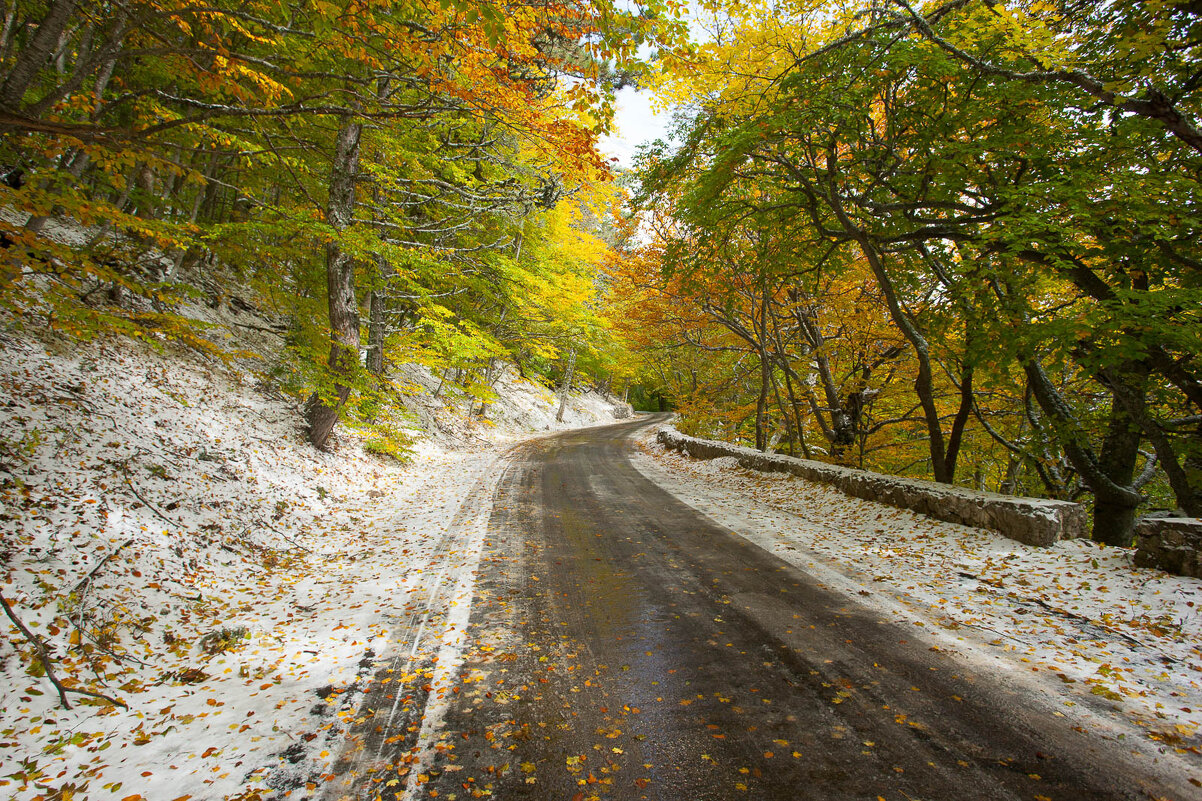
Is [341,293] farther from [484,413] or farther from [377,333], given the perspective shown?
[484,413]

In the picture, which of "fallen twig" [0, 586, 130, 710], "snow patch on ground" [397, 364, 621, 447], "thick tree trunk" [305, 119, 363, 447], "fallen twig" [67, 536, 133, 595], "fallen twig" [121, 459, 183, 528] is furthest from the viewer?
"snow patch on ground" [397, 364, 621, 447]

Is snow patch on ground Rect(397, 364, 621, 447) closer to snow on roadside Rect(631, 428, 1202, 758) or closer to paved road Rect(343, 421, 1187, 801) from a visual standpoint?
paved road Rect(343, 421, 1187, 801)

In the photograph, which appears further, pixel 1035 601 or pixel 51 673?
pixel 1035 601

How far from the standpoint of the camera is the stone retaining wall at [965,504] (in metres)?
5.52

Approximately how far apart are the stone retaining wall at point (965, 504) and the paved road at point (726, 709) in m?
2.84

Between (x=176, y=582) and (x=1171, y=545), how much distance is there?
865 cm

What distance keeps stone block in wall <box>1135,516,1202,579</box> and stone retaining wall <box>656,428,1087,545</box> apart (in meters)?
0.80

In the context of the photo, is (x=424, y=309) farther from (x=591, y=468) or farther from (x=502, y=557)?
(x=502, y=557)

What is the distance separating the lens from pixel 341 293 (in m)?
8.45

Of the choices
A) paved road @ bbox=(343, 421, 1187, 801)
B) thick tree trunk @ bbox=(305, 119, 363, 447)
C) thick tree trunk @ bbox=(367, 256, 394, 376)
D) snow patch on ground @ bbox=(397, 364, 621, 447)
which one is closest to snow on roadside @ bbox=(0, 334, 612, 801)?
paved road @ bbox=(343, 421, 1187, 801)

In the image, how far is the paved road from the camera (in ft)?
7.74

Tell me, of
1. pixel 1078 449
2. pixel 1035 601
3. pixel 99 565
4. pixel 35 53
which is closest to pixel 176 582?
pixel 99 565

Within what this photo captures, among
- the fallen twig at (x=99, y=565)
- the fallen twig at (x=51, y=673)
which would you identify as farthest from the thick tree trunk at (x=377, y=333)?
the fallen twig at (x=51, y=673)

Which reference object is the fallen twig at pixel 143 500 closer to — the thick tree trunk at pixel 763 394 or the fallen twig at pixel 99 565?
the fallen twig at pixel 99 565
